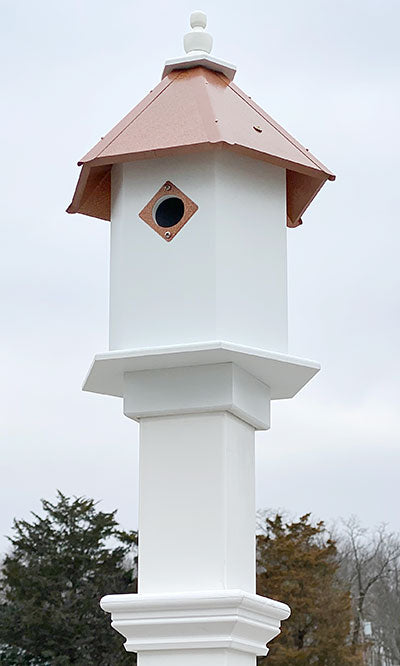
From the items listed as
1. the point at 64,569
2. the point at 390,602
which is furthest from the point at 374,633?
the point at 64,569

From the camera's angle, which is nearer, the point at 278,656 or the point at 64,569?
the point at 278,656

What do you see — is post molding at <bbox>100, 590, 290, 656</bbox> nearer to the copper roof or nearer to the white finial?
the copper roof

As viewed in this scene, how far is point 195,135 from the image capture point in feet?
13.5

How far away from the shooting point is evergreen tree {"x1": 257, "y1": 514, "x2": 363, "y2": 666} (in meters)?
23.2

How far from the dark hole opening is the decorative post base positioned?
1.39 meters

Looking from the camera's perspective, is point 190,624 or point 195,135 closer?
point 190,624

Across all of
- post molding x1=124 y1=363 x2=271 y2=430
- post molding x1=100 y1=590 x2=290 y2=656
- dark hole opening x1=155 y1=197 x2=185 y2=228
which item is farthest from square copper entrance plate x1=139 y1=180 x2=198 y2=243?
post molding x1=100 y1=590 x2=290 y2=656

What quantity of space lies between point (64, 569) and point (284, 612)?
67.6 ft

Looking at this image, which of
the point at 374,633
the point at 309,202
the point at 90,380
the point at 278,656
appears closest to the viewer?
the point at 90,380

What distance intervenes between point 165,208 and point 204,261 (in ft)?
1.19

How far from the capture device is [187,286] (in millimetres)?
4109

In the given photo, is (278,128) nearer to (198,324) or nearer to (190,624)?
(198,324)

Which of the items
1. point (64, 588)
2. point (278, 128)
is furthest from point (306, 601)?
point (278, 128)

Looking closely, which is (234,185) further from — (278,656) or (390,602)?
(390,602)
